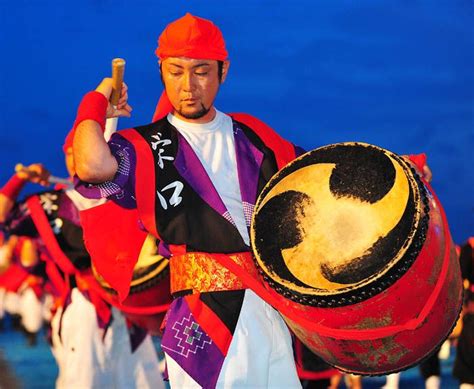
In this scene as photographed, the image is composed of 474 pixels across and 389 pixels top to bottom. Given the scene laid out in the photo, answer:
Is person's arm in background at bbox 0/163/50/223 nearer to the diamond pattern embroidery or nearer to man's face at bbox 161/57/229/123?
man's face at bbox 161/57/229/123

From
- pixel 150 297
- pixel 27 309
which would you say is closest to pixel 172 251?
pixel 150 297

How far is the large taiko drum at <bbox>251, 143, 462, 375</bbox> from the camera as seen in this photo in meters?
2.11

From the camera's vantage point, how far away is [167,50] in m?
2.45

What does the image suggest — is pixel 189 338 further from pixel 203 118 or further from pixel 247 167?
pixel 203 118

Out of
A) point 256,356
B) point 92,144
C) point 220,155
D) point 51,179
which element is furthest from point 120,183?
point 51,179

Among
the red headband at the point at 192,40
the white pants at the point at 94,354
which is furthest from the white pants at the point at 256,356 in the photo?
the white pants at the point at 94,354

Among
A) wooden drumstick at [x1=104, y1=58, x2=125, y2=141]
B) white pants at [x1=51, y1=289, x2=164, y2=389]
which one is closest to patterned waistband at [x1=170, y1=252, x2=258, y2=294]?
wooden drumstick at [x1=104, y1=58, x2=125, y2=141]

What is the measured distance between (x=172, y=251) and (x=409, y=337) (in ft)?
2.09

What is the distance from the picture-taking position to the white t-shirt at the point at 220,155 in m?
2.42

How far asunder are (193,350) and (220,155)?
1.68 ft

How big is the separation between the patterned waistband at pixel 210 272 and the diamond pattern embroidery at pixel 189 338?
0.09 metres

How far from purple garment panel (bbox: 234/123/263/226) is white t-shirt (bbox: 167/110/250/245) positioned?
1cm

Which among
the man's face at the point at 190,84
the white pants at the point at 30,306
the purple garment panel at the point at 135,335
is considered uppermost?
the white pants at the point at 30,306

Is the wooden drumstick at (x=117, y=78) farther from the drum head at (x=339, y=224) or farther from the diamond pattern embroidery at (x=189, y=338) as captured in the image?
the diamond pattern embroidery at (x=189, y=338)
